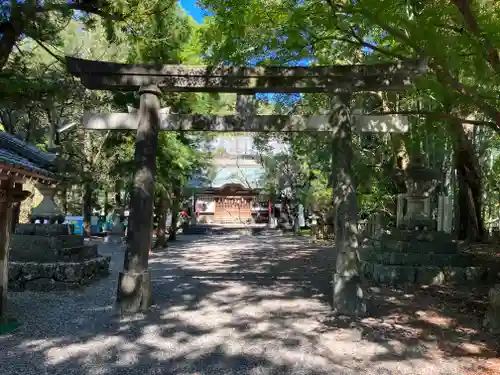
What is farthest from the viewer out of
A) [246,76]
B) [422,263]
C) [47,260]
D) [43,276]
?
[422,263]

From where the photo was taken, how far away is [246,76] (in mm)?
6707

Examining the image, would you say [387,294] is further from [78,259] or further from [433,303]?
[78,259]

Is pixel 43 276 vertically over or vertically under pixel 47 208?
under

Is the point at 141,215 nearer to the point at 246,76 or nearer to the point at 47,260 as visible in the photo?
the point at 246,76

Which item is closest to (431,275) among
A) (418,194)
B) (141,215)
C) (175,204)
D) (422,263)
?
(422,263)

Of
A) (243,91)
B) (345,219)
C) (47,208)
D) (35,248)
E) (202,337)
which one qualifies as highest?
(243,91)

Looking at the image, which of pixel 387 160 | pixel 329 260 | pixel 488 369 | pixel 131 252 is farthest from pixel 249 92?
pixel 387 160

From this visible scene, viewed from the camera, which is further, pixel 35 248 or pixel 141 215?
pixel 35 248

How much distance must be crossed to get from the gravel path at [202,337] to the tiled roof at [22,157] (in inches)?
85.7

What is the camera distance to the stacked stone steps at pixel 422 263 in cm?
916

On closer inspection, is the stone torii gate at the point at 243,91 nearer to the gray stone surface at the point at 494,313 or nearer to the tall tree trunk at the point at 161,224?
the gray stone surface at the point at 494,313

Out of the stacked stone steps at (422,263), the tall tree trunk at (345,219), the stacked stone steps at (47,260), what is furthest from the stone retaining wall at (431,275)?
the stacked stone steps at (47,260)

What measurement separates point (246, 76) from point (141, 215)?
8.84 feet

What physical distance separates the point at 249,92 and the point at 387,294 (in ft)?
14.9
